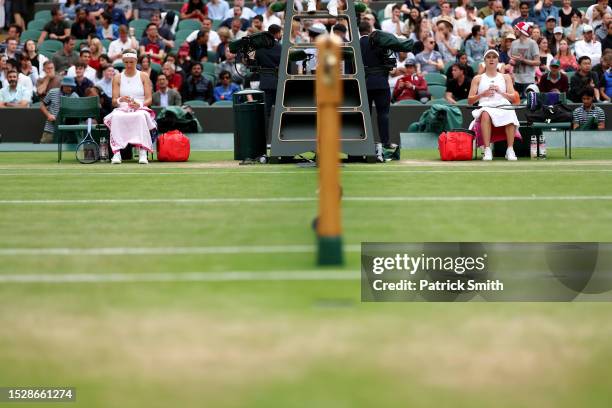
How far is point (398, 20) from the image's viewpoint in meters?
27.0

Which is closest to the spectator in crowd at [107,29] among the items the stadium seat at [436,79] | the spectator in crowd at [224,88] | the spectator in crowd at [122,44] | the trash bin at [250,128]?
the spectator in crowd at [122,44]

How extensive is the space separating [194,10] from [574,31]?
8901 millimetres

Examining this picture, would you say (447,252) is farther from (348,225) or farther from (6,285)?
(6,285)

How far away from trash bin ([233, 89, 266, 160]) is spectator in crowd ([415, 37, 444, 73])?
863 centimetres

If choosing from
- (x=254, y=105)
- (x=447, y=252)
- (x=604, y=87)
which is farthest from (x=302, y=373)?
(x=604, y=87)

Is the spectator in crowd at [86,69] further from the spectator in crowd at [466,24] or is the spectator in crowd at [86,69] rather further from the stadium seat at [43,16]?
the spectator in crowd at [466,24]

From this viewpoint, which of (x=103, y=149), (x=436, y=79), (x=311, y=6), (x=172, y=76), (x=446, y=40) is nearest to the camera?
(x=311, y=6)

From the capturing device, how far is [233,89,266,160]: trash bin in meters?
18.2

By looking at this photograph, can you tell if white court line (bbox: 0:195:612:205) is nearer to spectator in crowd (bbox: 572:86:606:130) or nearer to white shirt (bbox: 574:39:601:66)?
spectator in crowd (bbox: 572:86:606:130)

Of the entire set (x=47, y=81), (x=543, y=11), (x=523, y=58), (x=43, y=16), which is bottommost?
(x=47, y=81)

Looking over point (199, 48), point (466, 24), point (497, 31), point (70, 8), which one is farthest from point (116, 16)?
point (497, 31)

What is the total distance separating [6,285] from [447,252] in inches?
105

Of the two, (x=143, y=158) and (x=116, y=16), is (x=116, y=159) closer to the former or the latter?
(x=143, y=158)

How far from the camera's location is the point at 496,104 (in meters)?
18.4
